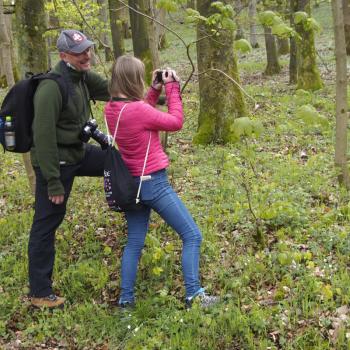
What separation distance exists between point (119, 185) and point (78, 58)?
4.31ft

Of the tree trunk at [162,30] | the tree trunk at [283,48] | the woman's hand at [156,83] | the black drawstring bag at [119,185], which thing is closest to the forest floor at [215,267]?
the black drawstring bag at [119,185]

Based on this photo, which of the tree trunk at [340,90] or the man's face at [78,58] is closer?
the man's face at [78,58]

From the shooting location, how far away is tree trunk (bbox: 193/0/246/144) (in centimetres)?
916

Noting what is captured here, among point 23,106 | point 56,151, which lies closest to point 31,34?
point 23,106

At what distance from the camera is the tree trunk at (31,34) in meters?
6.68

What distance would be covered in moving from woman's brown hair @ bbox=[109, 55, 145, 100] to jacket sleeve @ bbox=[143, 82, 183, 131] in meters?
0.17

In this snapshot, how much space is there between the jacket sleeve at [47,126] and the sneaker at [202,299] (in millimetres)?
1711

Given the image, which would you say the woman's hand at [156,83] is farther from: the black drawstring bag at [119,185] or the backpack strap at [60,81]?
the backpack strap at [60,81]

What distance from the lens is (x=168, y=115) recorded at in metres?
4.40

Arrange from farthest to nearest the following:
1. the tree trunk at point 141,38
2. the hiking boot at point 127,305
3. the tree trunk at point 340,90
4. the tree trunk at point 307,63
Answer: the tree trunk at point 141,38
the tree trunk at point 307,63
the tree trunk at point 340,90
the hiking boot at point 127,305

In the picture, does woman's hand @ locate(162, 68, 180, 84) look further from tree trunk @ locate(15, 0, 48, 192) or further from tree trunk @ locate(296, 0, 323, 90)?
tree trunk @ locate(296, 0, 323, 90)

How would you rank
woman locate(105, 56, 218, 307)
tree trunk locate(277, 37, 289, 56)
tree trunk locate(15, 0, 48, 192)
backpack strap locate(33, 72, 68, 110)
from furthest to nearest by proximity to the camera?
tree trunk locate(277, 37, 289, 56)
tree trunk locate(15, 0, 48, 192)
backpack strap locate(33, 72, 68, 110)
woman locate(105, 56, 218, 307)

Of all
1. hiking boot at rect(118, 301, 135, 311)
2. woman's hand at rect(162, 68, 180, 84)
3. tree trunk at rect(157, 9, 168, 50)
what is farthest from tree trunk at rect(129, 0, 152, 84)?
hiking boot at rect(118, 301, 135, 311)

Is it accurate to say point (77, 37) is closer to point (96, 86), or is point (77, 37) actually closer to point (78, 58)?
point (78, 58)
